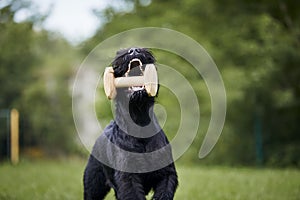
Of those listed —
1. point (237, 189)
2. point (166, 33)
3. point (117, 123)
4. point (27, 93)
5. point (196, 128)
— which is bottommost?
point (237, 189)

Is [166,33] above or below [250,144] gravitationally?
above

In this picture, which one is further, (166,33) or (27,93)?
(27,93)

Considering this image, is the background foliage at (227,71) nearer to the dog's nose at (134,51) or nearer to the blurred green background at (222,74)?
the blurred green background at (222,74)

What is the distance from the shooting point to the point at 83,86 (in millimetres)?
18859

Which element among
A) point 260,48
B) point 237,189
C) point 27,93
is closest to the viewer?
point 237,189

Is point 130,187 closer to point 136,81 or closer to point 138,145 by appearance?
point 138,145

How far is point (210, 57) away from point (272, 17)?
2.06 m

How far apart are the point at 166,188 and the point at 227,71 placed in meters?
10.2

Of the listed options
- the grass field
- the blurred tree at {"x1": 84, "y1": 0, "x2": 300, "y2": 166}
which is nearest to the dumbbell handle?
the grass field

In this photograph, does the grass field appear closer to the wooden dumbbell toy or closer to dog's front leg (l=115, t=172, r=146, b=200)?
dog's front leg (l=115, t=172, r=146, b=200)

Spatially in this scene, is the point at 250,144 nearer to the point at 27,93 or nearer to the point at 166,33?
the point at 166,33

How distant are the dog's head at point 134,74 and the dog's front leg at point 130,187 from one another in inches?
18.9

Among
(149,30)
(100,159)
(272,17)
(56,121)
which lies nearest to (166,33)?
(149,30)

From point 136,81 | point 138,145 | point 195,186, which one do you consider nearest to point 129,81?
point 136,81
